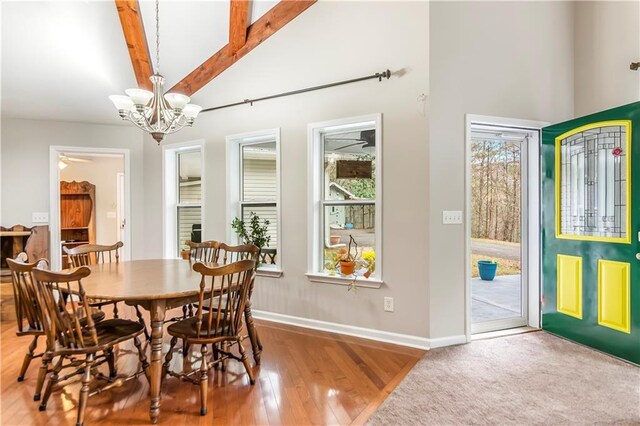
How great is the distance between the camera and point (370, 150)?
3525mm

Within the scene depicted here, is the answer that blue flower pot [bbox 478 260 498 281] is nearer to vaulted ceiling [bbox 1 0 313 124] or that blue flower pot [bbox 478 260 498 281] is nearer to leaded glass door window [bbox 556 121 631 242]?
leaded glass door window [bbox 556 121 631 242]

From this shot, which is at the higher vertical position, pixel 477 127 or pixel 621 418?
pixel 477 127

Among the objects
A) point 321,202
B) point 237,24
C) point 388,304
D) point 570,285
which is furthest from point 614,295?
point 237,24

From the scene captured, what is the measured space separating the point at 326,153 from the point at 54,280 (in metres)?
2.60

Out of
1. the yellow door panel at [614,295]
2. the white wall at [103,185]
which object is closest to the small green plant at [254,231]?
the yellow door panel at [614,295]

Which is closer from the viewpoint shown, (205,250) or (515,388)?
(515,388)

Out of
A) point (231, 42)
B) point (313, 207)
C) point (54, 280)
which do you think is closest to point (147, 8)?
point (231, 42)

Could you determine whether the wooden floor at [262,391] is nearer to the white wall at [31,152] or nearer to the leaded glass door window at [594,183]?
the leaded glass door window at [594,183]

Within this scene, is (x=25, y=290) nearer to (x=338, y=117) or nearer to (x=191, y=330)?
(x=191, y=330)

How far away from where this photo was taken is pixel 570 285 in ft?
10.8

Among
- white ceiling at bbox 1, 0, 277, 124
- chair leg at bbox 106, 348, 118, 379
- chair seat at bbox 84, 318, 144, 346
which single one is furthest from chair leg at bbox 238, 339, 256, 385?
white ceiling at bbox 1, 0, 277, 124

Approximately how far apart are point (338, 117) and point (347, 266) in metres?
1.48

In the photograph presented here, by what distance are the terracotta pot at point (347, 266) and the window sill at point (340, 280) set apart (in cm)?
6

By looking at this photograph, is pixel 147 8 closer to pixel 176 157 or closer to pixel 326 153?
pixel 176 157
